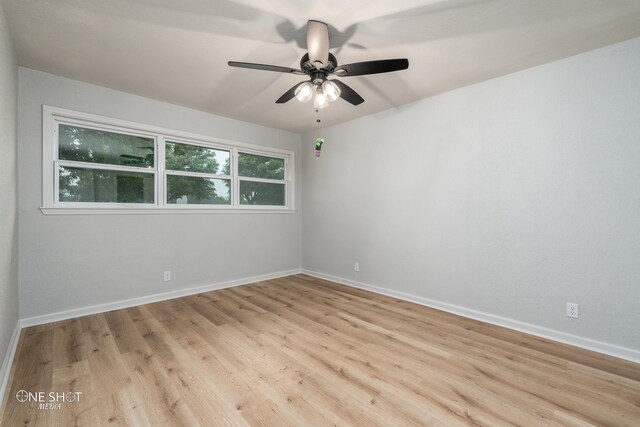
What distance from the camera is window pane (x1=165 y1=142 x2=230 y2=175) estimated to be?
377 centimetres

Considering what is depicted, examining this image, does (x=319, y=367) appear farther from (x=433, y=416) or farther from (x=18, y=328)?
(x=18, y=328)

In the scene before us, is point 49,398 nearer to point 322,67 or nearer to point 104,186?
point 104,186

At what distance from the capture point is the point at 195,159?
13.1 feet

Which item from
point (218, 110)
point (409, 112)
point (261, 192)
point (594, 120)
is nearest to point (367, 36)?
point (409, 112)

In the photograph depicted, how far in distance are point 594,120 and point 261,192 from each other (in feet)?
13.4

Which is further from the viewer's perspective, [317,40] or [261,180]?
[261,180]

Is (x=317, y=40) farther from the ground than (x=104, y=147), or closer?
farther from the ground

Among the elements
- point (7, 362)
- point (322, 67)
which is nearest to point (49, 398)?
point (7, 362)

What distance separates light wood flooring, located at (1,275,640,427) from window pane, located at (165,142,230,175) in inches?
74.6

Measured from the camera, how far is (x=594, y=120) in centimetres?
240

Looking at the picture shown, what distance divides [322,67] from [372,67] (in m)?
0.38

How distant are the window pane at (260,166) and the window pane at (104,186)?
132cm

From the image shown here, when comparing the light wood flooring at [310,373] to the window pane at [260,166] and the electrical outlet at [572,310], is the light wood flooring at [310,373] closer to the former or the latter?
the electrical outlet at [572,310]

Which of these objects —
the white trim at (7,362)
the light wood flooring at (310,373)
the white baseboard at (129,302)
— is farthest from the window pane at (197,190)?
the white trim at (7,362)
